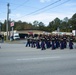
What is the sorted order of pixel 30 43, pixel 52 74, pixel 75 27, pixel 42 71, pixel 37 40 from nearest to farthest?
pixel 52 74
pixel 42 71
pixel 37 40
pixel 30 43
pixel 75 27

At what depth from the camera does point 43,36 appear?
73.3 feet

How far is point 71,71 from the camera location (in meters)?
9.68

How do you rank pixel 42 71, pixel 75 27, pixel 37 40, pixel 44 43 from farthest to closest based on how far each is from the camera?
pixel 75 27
pixel 37 40
pixel 44 43
pixel 42 71

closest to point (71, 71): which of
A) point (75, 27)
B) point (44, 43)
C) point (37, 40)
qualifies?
point (44, 43)

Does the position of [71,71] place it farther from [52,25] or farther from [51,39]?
[52,25]

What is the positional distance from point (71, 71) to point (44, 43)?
12.1 metres

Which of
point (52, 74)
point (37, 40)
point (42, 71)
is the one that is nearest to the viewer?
point (52, 74)

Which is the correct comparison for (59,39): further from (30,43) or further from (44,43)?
(30,43)

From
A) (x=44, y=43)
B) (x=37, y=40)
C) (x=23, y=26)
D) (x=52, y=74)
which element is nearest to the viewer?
(x=52, y=74)

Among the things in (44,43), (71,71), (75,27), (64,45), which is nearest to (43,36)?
(44,43)

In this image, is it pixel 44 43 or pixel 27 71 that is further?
pixel 44 43

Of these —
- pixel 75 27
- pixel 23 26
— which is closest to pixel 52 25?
pixel 23 26

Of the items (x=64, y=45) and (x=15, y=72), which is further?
(x=64, y=45)

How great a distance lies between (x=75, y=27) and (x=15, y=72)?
10668 cm
